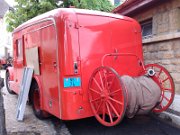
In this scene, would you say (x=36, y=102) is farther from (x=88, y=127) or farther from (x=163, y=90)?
(x=163, y=90)

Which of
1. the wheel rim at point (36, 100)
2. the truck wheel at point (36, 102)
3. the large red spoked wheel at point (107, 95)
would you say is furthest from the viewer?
the wheel rim at point (36, 100)

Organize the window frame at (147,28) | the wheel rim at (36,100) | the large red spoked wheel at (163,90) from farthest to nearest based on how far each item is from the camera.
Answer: the window frame at (147,28) < the wheel rim at (36,100) < the large red spoked wheel at (163,90)

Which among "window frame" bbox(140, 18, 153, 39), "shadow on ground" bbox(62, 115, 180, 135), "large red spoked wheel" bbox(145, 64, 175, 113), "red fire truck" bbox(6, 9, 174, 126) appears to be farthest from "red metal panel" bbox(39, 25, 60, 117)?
"window frame" bbox(140, 18, 153, 39)

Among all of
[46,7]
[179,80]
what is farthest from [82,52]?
[46,7]

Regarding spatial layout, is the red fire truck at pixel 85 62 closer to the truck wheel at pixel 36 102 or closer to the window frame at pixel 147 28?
the truck wheel at pixel 36 102

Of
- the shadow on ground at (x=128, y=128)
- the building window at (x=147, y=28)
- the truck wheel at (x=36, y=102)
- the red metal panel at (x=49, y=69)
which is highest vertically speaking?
the building window at (x=147, y=28)

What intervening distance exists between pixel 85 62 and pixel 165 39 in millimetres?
2722

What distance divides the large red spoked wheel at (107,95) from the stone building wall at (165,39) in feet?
7.99

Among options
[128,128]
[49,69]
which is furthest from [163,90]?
[49,69]

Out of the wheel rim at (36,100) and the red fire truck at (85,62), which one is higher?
the red fire truck at (85,62)

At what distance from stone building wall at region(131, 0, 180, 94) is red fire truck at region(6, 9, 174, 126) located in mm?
893

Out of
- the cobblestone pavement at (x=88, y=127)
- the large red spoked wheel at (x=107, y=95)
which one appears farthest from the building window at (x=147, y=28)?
the large red spoked wheel at (x=107, y=95)

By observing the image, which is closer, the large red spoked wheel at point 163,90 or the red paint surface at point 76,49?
the red paint surface at point 76,49

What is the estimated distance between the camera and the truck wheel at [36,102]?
6.31 metres
